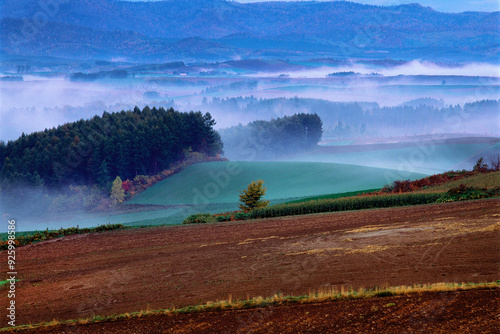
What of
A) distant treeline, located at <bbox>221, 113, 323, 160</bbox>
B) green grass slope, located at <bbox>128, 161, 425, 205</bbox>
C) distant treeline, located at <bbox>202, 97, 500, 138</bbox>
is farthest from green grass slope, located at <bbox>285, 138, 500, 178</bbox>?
distant treeline, located at <bbox>202, 97, 500, 138</bbox>

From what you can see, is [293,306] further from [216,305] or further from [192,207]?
[192,207]

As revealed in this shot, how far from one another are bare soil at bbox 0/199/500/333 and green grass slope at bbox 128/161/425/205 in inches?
1457

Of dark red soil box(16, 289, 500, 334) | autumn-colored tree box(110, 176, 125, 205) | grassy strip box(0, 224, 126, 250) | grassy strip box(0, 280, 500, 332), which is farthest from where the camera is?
autumn-colored tree box(110, 176, 125, 205)

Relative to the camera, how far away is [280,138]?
438ft

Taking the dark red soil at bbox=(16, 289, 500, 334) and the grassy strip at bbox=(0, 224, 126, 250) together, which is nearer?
the dark red soil at bbox=(16, 289, 500, 334)

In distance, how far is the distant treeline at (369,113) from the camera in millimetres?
156750

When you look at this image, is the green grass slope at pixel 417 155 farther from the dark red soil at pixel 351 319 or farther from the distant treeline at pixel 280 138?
the dark red soil at pixel 351 319

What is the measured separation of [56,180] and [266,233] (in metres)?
60.1

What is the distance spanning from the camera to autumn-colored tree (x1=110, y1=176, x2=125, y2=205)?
72812 mm

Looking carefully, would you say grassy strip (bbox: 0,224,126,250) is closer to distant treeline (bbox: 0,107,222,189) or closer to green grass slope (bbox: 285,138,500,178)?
distant treeline (bbox: 0,107,222,189)

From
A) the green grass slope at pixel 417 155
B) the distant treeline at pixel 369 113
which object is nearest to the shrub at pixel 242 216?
the green grass slope at pixel 417 155

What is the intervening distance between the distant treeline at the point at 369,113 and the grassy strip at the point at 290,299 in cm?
14576

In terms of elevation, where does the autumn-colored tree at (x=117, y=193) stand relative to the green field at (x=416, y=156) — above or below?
below

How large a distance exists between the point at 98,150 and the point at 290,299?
71.9 metres
